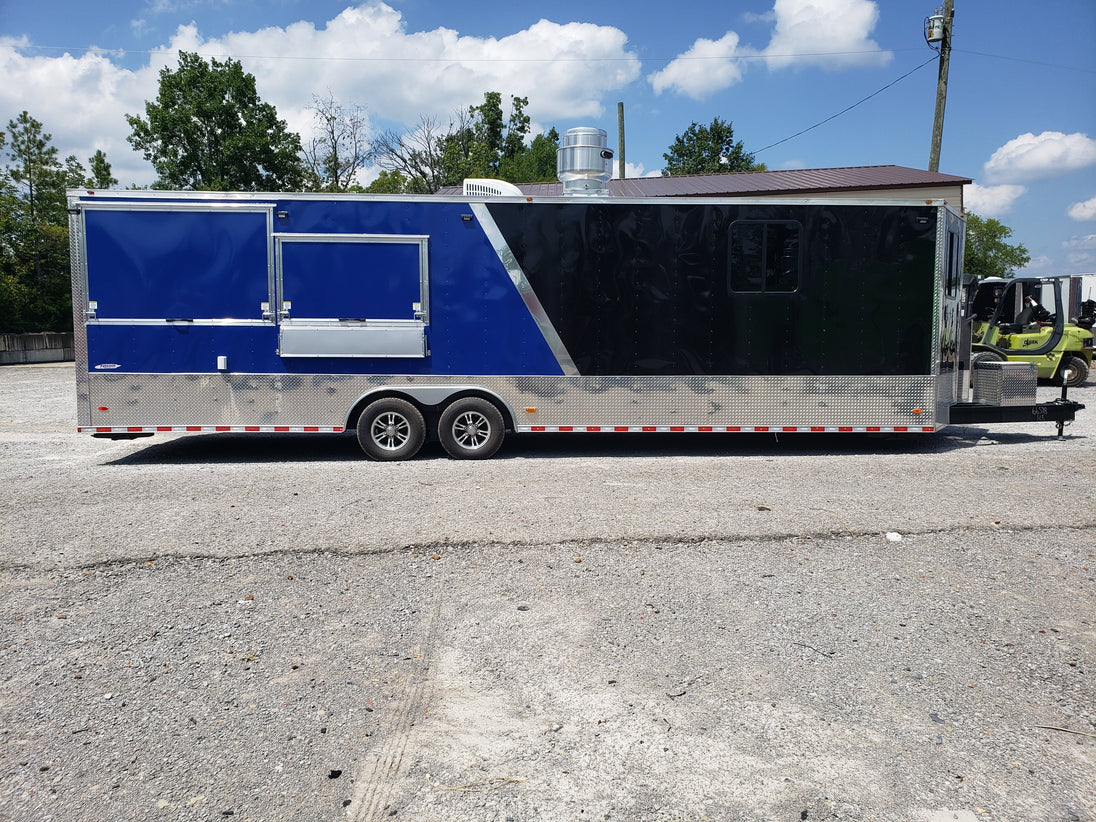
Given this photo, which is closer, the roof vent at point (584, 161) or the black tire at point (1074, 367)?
the roof vent at point (584, 161)

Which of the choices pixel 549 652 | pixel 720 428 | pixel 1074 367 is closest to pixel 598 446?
pixel 720 428

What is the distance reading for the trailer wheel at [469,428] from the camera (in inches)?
374

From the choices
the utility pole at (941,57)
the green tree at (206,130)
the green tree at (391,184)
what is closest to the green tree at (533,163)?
the green tree at (391,184)

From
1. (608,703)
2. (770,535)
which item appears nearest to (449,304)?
(770,535)

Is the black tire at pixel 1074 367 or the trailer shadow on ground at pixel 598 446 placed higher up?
the black tire at pixel 1074 367

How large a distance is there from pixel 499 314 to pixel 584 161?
8.16 ft

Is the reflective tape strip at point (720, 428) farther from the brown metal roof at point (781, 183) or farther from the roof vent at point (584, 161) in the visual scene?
the brown metal roof at point (781, 183)

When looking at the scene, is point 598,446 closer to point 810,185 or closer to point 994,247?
point 810,185

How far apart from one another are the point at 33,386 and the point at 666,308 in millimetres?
17539

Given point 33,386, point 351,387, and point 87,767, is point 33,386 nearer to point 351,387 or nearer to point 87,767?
point 351,387

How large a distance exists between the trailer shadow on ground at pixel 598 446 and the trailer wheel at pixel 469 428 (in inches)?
17.0

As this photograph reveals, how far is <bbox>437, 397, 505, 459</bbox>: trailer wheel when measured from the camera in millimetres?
9508

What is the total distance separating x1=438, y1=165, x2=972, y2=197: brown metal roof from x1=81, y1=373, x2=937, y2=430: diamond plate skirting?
1522cm

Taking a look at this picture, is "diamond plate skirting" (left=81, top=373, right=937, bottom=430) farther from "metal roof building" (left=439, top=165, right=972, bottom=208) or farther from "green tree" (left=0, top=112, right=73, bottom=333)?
"green tree" (left=0, top=112, right=73, bottom=333)
